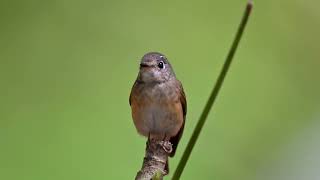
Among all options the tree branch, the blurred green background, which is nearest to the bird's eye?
the tree branch

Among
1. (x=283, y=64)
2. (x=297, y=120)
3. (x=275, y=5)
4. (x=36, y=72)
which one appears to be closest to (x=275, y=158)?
(x=297, y=120)

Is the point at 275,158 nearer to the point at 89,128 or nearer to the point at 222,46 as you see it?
the point at 222,46

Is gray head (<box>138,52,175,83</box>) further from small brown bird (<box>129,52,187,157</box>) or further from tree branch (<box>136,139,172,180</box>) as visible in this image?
tree branch (<box>136,139,172,180</box>)

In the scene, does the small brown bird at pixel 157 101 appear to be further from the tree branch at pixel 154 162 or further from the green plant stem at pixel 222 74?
the green plant stem at pixel 222 74

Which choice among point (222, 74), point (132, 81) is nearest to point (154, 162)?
point (222, 74)

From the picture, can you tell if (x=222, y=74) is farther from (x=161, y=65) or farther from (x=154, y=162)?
(x=161, y=65)

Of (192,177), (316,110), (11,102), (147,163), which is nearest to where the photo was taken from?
(147,163)
